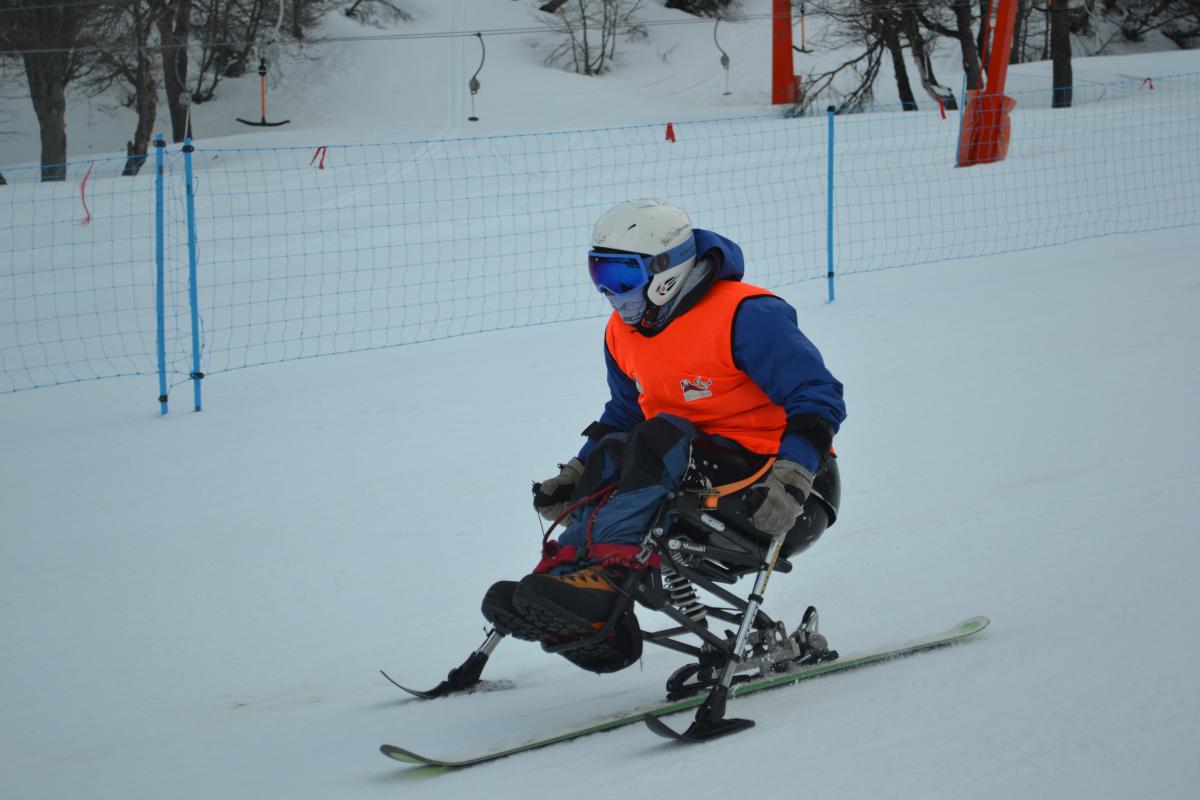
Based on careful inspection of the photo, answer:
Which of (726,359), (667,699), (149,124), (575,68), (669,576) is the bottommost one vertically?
(667,699)

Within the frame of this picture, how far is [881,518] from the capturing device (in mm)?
5551

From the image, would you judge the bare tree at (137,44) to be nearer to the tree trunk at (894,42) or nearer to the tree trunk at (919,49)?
the tree trunk at (894,42)

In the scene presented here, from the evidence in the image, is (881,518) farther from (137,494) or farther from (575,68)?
(575,68)

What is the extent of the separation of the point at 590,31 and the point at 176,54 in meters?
16.7

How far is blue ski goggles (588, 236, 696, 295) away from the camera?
11.4 feet

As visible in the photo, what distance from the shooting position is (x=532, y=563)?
5371mm

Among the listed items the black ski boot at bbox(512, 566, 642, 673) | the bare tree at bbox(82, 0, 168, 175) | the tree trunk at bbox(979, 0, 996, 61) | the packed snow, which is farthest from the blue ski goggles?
the bare tree at bbox(82, 0, 168, 175)

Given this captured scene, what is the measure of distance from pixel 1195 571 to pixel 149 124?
25277 mm

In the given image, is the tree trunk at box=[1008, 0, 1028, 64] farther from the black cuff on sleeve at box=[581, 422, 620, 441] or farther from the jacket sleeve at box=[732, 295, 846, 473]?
the jacket sleeve at box=[732, 295, 846, 473]

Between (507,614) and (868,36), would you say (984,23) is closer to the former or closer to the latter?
(868,36)

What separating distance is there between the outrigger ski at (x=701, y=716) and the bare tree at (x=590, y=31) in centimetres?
3489

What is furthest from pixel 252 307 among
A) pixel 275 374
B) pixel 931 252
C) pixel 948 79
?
pixel 948 79

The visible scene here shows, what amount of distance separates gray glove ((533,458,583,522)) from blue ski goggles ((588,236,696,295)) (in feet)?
1.94

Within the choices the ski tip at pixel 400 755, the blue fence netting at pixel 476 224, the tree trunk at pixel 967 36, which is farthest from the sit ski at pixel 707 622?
the tree trunk at pixel 967 36
